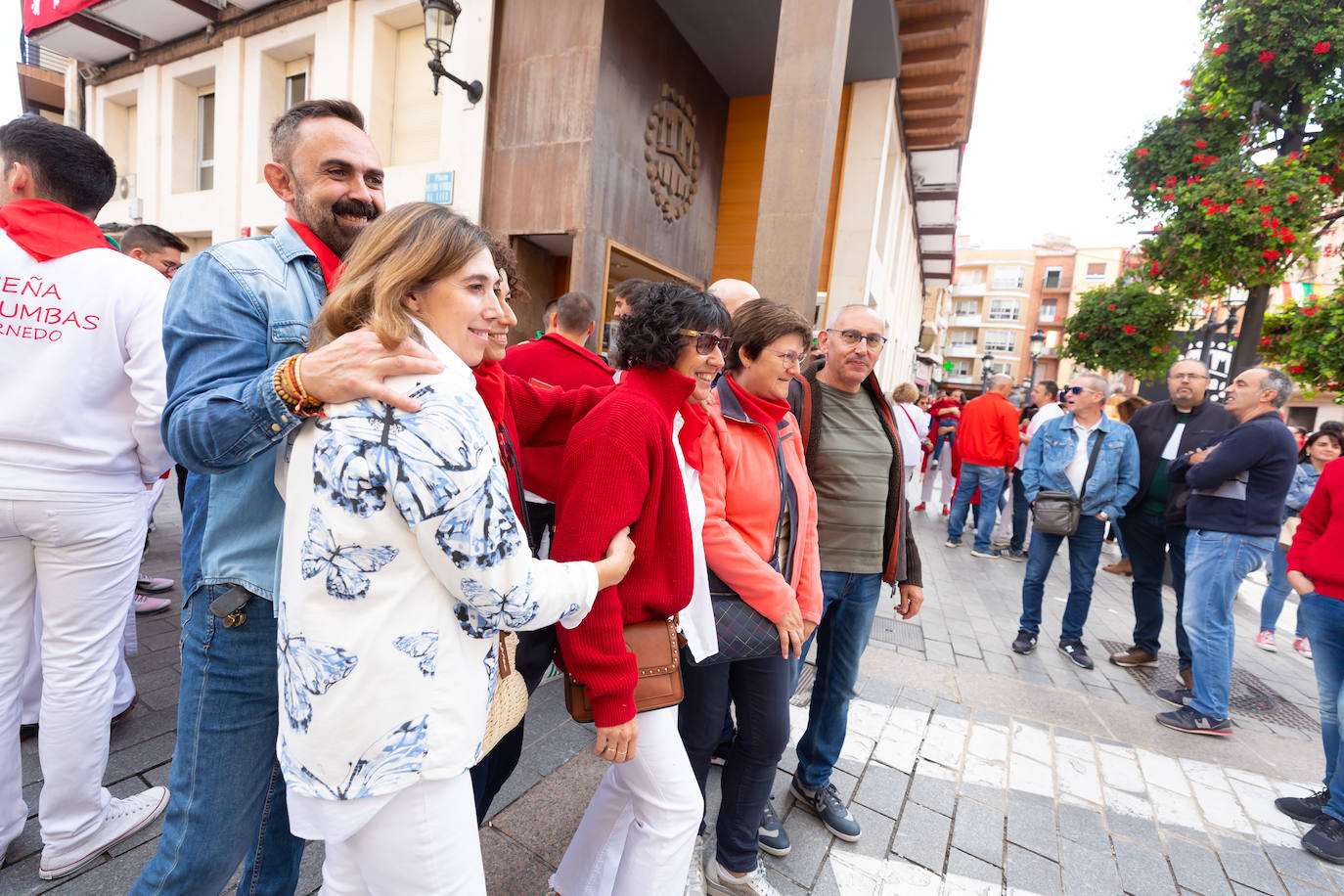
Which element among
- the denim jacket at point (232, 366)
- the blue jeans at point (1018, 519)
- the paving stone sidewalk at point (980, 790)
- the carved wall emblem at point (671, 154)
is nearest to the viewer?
the denim jacket at point (232, 366)

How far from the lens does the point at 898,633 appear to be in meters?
4.95

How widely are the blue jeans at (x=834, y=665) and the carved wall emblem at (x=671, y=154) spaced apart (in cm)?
738

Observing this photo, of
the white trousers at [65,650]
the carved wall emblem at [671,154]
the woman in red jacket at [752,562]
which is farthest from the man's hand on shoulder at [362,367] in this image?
the carved wall emblem at [671,154]

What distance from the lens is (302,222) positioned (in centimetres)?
155

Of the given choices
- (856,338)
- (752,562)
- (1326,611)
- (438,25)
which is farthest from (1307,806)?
(438,25)

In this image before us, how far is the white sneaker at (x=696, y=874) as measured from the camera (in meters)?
2.13

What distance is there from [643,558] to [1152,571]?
5.09 metres

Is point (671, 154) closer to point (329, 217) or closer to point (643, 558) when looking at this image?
point (329, 217)

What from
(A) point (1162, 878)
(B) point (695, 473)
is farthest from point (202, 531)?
(A) point (1162, 878)

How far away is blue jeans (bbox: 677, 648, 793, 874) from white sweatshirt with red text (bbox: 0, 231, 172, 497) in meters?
1.91

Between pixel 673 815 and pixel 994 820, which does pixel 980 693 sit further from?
pixel 673 815

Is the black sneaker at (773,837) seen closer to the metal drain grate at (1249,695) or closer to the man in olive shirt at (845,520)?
the man in olive shirt at (845,520)

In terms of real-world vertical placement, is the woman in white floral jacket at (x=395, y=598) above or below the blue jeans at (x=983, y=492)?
above

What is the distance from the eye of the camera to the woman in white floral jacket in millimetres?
1014
